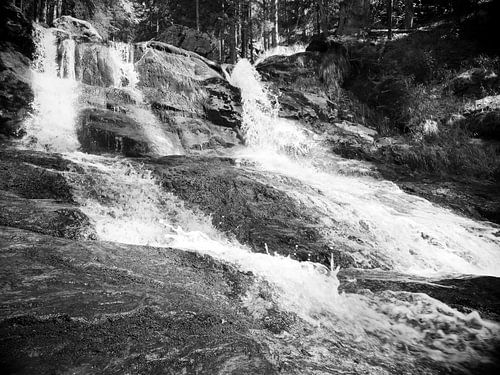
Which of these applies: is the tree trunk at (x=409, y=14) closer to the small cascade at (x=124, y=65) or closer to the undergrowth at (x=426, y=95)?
the undergrowth at (x=426, y=95)

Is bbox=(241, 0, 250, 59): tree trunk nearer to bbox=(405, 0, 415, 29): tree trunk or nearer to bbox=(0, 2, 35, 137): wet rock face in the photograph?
bbox=(405, 0, 415, 29): tree trunk

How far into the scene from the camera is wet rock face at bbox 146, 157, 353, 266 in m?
6.09

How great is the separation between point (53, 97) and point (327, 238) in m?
10.1

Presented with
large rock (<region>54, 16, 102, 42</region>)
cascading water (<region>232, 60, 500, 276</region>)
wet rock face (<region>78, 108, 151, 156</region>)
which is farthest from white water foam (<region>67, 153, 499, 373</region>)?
large rock (<region>54, 16, 102, 42</region>)

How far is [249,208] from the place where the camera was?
7.10m

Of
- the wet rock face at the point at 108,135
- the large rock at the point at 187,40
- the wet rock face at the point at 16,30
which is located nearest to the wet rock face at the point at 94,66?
the wet rock face at the point at 16,30

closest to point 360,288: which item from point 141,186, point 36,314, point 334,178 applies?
point 36,314

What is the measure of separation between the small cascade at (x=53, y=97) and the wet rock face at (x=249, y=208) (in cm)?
360

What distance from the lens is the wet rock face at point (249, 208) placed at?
6086 mm

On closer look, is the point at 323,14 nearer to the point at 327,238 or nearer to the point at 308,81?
the point at 308,81

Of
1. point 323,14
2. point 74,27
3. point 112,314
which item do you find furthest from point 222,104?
point 323,14

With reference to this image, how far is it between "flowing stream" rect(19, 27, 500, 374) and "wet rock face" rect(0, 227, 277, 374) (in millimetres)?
413

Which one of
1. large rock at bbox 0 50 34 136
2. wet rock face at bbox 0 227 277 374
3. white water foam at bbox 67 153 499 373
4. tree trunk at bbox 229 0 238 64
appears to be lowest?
white water foam at bbox 67 153 499 373

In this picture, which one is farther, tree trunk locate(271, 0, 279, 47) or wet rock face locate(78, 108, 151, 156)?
tree trunk locate(271, 0, 279, 47)
